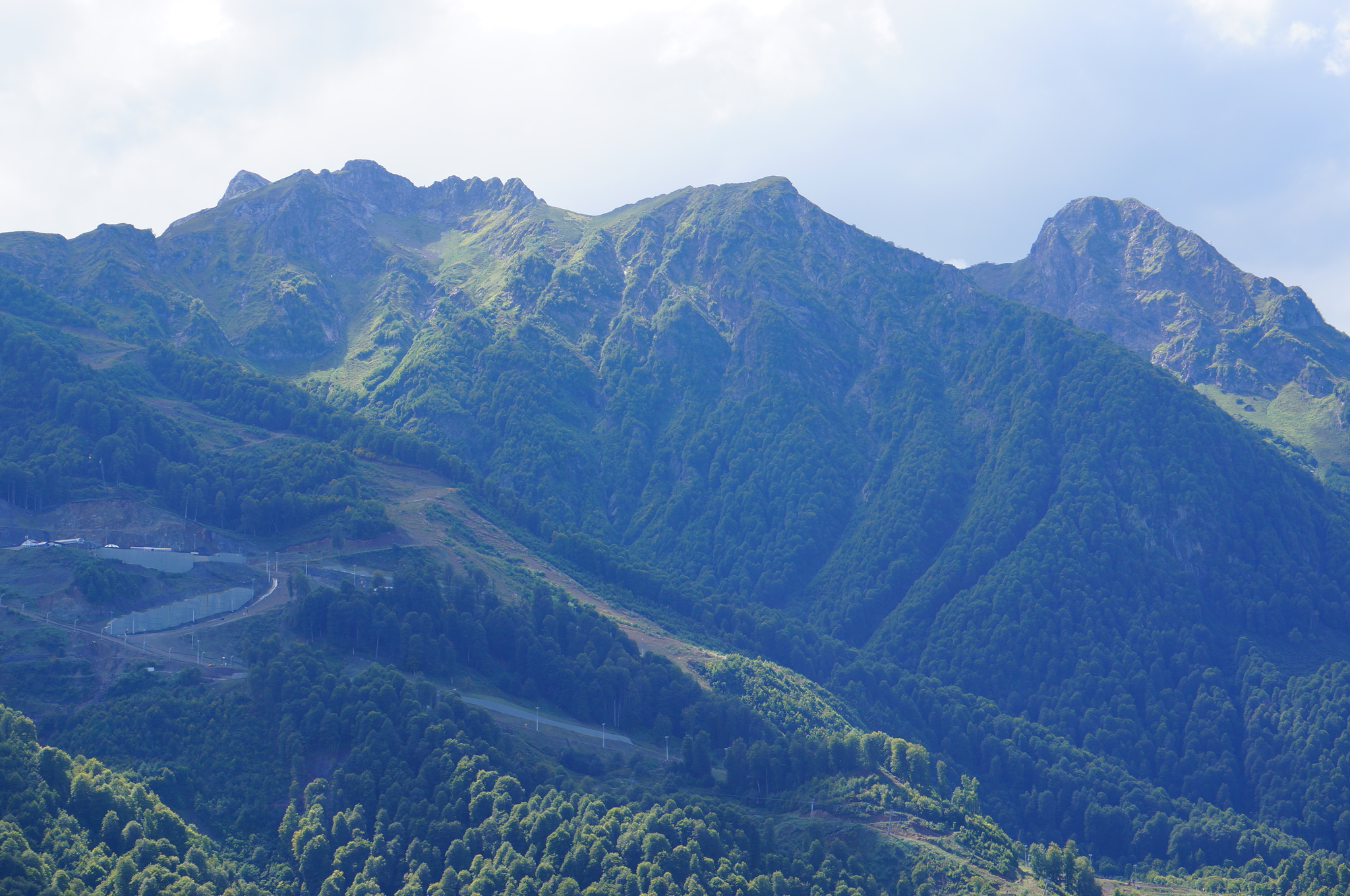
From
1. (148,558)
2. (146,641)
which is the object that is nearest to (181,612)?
(146,641)

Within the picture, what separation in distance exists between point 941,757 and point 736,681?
4233 centimetres

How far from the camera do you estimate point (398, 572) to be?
172 meters

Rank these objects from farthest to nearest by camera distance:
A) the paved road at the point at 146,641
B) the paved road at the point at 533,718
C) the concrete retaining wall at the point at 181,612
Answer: the paved road at the point at 533,718 < the concrete retaining wall at the point at 181,612 < the paved road at the point at 146,641

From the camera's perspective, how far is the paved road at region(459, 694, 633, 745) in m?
156

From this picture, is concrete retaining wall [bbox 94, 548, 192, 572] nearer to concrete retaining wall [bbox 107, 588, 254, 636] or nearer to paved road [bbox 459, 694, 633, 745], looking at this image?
concrete retaining wall [bbox 107, 588, 254, 636]

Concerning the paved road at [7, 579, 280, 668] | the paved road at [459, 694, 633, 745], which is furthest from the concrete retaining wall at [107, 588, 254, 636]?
the paved road at [459, 694, 633, 745]

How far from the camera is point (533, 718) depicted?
157875 mm

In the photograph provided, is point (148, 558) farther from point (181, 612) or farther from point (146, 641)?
point (146, 641)

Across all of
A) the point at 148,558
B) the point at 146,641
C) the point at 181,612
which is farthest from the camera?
the point at 148,558

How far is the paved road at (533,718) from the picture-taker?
156 meters

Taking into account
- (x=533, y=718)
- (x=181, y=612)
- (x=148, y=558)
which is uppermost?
(x=148, y=558)

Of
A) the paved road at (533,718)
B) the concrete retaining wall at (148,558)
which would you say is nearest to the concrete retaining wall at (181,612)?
the concrete retaining wall at (148,558)

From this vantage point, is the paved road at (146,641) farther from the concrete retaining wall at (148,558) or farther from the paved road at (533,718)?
the paved road at (533,718)

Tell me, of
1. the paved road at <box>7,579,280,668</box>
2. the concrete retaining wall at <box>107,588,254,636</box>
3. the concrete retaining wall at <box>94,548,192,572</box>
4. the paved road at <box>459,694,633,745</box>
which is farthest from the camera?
the concrete retaining wall at <box>94,548,192,572</box>
